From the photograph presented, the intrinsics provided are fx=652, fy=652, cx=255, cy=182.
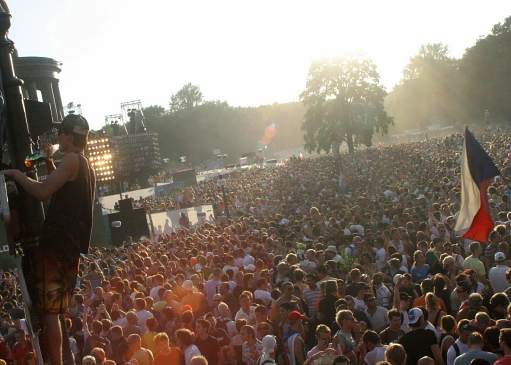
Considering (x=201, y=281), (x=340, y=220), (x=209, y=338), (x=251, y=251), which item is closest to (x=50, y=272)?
(x=209, y=338)

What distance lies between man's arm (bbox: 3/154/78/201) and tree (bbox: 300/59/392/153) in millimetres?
58241

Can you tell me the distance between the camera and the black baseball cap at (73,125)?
3357 millimetres

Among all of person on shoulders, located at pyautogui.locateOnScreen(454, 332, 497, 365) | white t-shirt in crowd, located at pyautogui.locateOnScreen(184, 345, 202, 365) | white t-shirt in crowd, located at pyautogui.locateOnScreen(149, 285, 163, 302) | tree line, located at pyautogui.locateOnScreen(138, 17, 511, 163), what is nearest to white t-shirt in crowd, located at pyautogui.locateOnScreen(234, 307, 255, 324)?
white t-shirt in crowd, located at pyautogui.locateOnScreen(184, 345, 202, 365)

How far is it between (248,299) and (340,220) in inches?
331

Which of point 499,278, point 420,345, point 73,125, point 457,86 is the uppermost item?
point 457,86

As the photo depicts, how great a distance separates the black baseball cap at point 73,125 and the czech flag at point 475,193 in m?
7.40

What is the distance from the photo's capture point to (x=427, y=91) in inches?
3740

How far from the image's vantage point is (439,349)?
623cm

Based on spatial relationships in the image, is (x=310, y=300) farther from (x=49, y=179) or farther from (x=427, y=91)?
(x=427, y=91)

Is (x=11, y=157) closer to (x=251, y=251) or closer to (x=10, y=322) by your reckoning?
(x=10, y=322)

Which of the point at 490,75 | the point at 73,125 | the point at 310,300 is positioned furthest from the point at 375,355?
the point at 490,75

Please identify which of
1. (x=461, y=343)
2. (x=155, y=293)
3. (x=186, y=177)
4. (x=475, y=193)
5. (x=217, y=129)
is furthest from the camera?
(x=217, y=129)

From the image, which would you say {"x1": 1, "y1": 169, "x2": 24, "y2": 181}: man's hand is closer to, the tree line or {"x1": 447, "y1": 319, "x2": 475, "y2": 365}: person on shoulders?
{"x1": 447, "y1": 319, "x2": 475, "y2": 365}: person on shoulders

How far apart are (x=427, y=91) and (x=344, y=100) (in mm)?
37308
